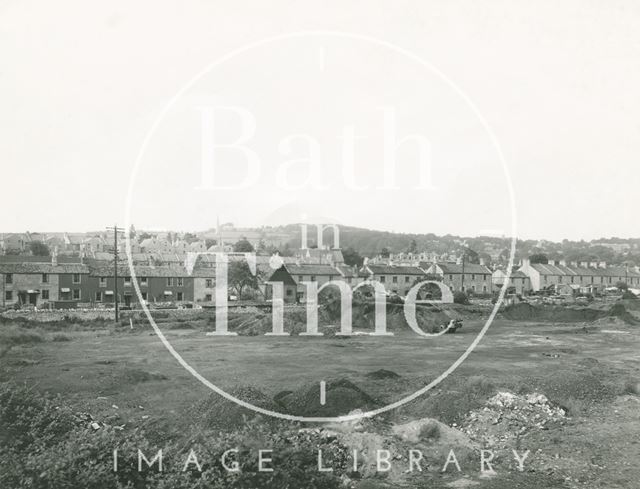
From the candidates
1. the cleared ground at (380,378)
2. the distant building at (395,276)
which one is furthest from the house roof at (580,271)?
the cleared ground at (380,378)

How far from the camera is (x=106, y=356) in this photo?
28.3m

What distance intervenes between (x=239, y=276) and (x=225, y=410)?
48.0 meters

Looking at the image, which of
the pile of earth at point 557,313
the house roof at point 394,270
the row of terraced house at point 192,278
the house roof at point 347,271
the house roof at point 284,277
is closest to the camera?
the row of terraced house at point 192,278

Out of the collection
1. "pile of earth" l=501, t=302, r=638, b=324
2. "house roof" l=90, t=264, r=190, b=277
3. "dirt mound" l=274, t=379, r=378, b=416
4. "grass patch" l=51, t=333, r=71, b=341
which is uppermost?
"house roof" l=90, t=264, r=190, b=277

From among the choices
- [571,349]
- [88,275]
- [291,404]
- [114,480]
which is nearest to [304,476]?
[114,480]

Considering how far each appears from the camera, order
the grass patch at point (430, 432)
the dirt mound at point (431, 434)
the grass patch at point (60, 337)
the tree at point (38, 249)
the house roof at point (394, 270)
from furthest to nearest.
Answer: the tree at point (38, 249), the house roof at point (394, 270), the grass patch at point (60, 337), the grass patch at point (430, 432), the dirt mound at point (431, 434)

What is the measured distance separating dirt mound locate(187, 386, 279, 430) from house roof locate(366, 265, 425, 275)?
54970 mm

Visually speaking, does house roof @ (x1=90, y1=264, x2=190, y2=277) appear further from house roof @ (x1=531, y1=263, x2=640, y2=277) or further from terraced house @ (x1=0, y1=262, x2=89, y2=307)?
house roof @ (x1=531, y1=263, x2=640, y2=277)

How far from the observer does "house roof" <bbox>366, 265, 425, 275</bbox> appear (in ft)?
234

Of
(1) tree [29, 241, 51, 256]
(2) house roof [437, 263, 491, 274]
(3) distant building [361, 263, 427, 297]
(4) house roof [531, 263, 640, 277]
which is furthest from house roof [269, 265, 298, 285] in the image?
(1) tree [29, 241, 51, 256]

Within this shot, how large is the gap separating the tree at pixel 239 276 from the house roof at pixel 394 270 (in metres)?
16.4

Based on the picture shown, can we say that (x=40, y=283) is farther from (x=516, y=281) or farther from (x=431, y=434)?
(x=516, y=281)

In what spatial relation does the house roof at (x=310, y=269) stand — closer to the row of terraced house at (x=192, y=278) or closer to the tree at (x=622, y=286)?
the row of terraced house at (x=192, y=278)

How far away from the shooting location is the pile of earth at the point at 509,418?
1536 cm
